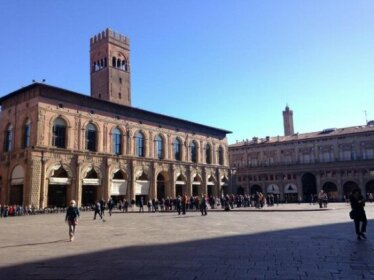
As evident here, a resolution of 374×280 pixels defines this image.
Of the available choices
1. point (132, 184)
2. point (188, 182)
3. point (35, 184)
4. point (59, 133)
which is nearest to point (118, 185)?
point (132, 184)

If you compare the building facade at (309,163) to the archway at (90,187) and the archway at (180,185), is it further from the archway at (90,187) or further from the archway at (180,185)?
the archway at (90,187)

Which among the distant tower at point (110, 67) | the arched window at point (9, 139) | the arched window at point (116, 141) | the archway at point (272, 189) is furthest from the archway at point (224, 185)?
the arched window at point (9, 139)

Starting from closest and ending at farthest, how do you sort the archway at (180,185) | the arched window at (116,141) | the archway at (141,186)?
the arched window at (116,141) < the archway at (141,186) < the archway at (180,185)

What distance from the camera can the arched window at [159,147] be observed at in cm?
4756

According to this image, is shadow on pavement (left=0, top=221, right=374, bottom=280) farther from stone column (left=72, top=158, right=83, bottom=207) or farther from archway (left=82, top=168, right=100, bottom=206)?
archway (left=82, top=168, right=100, bottom=206)

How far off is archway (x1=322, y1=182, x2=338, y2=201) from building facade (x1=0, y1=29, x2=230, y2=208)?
2060cm

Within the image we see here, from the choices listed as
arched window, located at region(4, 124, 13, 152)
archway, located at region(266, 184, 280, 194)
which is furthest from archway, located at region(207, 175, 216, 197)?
arched window, located at region(4, 124, 13, 152)

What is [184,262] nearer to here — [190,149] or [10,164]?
[10,164]

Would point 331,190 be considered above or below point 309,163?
below

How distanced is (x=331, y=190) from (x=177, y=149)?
28.5m

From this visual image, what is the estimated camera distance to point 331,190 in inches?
2395

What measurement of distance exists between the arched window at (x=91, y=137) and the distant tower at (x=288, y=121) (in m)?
51.3

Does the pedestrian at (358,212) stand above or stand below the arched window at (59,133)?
below

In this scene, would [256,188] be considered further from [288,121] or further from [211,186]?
[288,121]
